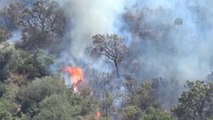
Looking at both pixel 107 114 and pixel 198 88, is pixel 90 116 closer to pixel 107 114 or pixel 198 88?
pixel 107 114

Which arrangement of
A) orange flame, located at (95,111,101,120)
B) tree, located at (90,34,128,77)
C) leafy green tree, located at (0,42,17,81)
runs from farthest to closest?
tree, located at (90,34,128,77)
leafy green tree, located at (0,42,17,81)
orange flame, located at (95,111,101,120)

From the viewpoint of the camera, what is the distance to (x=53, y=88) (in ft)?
177

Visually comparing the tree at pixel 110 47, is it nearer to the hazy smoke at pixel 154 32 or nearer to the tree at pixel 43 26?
the hazy smoke at pixel 154 32

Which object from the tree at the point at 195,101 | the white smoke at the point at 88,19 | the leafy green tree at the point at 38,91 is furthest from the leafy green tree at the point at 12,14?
the tree at the point at 195,101

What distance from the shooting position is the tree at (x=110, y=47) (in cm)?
6074

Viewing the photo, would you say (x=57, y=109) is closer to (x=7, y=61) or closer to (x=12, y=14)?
(x=7, y=61)

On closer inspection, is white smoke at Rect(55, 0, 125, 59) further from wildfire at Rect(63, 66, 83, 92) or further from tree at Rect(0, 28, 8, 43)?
tree at Rect(0, 28, 8, 43)

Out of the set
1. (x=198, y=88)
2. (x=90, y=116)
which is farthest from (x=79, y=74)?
(x=198, y=88)

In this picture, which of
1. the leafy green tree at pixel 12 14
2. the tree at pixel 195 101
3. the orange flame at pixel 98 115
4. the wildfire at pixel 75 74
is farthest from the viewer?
the leafy green tree at pixel 12 14

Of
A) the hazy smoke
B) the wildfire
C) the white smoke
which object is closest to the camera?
the hazy smoke

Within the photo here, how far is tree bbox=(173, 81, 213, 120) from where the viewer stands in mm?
47594

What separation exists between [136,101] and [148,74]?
5996 millimetres

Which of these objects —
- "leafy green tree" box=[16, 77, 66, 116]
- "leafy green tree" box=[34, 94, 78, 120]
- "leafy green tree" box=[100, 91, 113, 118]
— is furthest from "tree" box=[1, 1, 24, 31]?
"leafy green tree" box=[34, 94, 78, 120]

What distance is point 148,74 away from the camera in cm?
6109
